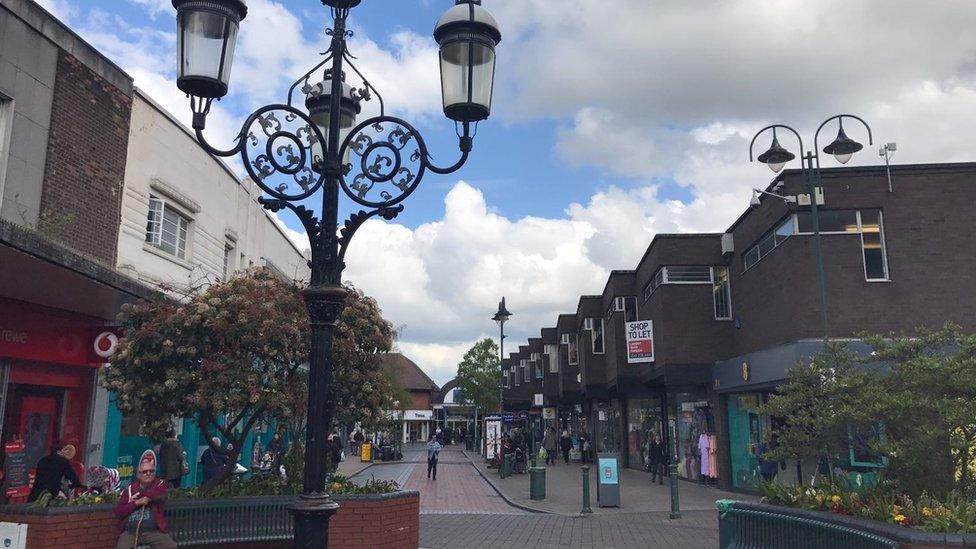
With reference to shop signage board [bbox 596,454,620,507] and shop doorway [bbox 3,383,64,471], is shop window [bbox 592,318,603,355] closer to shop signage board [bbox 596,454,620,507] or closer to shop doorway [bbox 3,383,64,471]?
shop signage board [bbox 596,454,620,507]

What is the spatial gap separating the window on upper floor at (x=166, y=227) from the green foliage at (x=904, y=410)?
42.2 feet

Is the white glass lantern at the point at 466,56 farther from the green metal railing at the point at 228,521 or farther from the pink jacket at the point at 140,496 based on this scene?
the green metal railing at the point at 228,521

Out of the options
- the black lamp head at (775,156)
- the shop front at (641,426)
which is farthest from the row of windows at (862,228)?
the shop front at (641,426)

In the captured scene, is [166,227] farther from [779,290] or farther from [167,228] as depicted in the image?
[779,290]

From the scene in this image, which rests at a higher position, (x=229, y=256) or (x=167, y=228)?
(x=229, y=256)

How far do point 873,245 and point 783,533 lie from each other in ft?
39.6

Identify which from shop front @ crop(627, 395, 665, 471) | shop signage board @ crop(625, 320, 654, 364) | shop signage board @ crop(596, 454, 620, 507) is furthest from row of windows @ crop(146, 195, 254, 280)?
shop front @ crop(627, 395, 665, 471)

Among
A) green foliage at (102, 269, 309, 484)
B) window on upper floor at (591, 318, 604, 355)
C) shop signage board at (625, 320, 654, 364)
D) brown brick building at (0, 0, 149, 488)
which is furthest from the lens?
window on upper floor at (591, 318, 604, 355)

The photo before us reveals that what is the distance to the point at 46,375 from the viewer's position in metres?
12.9

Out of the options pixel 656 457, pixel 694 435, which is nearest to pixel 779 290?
pixel 694 435

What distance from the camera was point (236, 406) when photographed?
9438 mm

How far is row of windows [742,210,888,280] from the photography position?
1753cm

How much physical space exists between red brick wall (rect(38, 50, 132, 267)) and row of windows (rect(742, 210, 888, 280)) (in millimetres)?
14920

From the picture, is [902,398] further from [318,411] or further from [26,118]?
[26,118]
